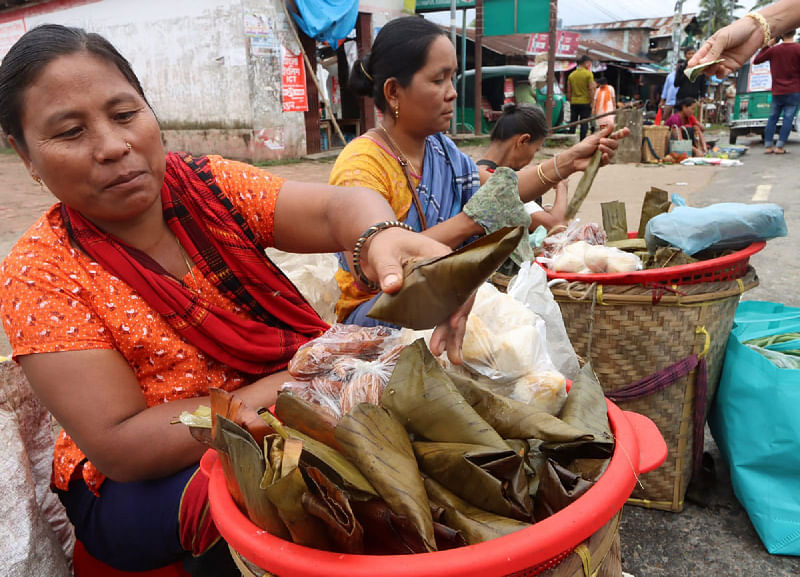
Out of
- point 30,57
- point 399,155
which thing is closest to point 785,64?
point 399,155

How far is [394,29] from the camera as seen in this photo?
94.2 inches

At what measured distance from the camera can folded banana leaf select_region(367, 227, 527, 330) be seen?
2.74 feet

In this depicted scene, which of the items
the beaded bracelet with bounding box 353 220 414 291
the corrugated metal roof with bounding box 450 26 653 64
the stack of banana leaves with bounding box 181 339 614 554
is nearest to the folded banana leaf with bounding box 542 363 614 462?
the stack of banana leaves with bounding box 181 339 614 554

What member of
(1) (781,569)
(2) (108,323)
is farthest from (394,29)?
(1) (781,569)

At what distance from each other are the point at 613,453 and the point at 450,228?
1.26 m

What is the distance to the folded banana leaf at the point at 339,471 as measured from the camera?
2.62 feet

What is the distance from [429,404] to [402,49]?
1.79m

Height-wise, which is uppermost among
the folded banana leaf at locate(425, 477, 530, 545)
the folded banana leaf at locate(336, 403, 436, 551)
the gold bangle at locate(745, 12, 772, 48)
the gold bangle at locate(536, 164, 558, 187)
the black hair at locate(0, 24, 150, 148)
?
the gold bangle at locate(745, 12, 772, 48)

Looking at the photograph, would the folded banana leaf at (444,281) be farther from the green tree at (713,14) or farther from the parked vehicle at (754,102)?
the green tree at (713,14)

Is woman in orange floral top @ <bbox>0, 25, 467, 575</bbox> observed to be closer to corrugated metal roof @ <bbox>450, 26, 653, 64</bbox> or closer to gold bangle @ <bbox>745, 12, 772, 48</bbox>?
gold bangle @ <bbox>745, 12, 772, 48</bbox>

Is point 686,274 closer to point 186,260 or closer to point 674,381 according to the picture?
point 674,381

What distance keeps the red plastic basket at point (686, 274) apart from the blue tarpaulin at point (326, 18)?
9.37 meters

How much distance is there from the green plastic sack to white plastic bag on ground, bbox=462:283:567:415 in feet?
3.61

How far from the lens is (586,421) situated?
0.99m
